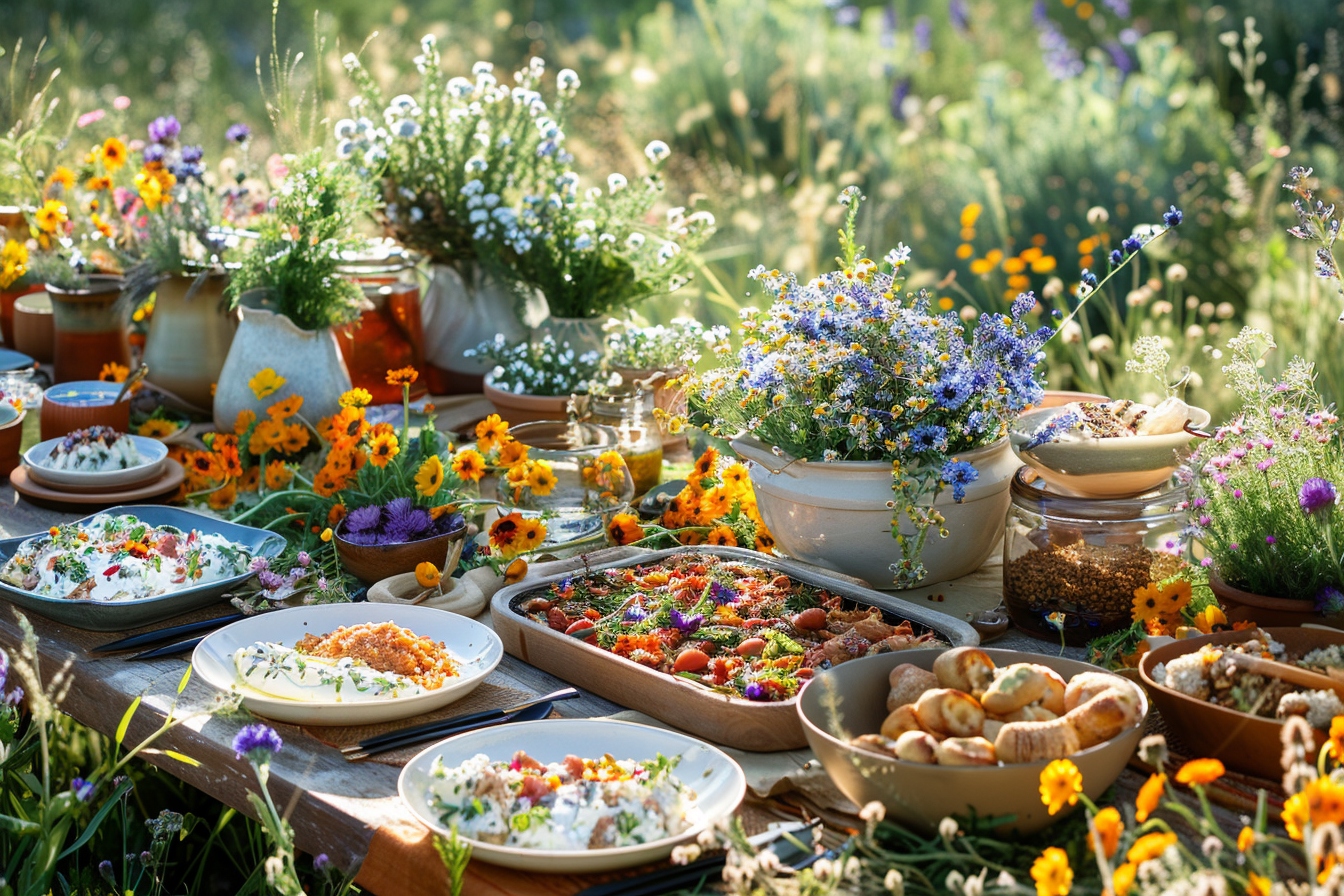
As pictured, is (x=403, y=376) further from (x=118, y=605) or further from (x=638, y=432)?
(x=118, y=605)

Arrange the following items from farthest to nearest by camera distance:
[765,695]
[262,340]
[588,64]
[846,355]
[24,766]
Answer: [588,64]
[262,340]
[24,766]
[846,355]
[765,695]

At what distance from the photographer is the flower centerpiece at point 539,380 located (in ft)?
9.84

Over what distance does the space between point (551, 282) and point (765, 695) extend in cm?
182

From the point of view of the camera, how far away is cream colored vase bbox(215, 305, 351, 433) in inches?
113

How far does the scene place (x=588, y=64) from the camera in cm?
1399

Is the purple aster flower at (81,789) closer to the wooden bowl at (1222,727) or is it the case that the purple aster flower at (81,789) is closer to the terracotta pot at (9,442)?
the wooden bowl at (1222,727)

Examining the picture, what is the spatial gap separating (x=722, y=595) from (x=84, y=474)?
1439 millimetres

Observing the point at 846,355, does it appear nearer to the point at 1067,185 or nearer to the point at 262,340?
the point at 262,340

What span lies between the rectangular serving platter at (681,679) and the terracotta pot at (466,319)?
1391 millimetres

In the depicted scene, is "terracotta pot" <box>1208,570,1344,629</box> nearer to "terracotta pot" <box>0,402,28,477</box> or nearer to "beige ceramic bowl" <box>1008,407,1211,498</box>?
"beige ceramic bowl" <box>1008,407,1211,498</box>

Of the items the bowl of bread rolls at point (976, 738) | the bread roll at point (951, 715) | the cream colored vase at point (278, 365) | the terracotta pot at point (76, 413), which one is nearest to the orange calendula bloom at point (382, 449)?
the cream colored vase at point (278, 365)

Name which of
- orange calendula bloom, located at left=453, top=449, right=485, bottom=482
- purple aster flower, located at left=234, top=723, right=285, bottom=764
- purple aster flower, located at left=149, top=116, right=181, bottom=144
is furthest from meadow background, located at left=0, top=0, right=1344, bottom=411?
purple aster flower, located at left=234, top=723, right=285, bottom=764

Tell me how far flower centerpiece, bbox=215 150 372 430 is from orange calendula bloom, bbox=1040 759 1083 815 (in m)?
2.04

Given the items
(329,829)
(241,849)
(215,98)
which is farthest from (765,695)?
(215,98)
